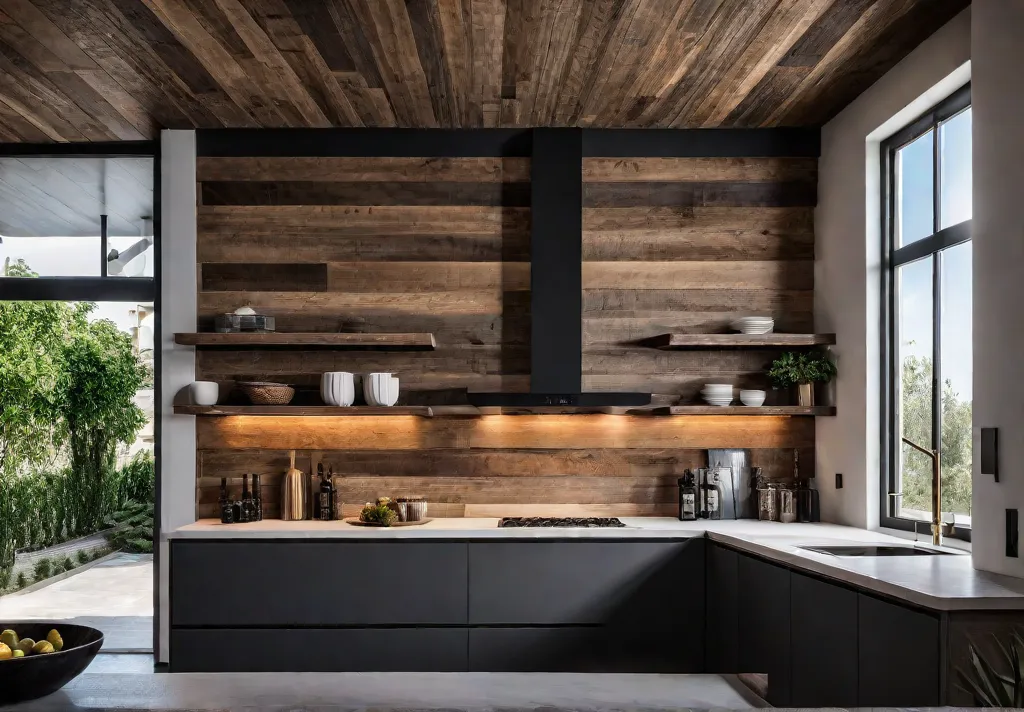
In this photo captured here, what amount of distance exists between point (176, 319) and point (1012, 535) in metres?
3.85

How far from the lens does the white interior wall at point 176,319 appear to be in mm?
4277

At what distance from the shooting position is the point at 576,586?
3.84m

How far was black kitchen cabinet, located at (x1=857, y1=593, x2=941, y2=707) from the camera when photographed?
7.39ft

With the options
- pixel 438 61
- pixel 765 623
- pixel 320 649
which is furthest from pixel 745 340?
pixel 320 649

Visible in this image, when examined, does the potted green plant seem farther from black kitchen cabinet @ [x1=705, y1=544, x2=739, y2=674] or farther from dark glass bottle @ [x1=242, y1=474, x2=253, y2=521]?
dark glass bottle @ [x1=242, y1=474, x2=253, y2=521]

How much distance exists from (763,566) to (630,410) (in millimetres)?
1300

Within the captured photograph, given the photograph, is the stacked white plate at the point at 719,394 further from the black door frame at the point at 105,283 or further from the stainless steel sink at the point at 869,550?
the black door frame at the point at 105,283

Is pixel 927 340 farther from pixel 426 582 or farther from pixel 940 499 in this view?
pixel 426 582

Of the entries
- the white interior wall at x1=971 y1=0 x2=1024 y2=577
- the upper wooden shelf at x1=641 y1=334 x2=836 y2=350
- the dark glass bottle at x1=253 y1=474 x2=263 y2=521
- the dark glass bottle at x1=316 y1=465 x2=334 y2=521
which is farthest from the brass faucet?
Answer: the dark glass bottle at x1=253 y1=474 x2=263 y2=521

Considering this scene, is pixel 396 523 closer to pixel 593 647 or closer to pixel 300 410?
pixel 300 410

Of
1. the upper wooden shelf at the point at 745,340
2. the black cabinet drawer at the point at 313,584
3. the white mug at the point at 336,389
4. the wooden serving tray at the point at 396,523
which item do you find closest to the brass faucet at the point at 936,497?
the upper wooden shelf at the point at 745,340

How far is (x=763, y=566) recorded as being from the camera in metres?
3.27

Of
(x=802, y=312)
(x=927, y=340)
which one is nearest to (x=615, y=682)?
(x=927, y=340)

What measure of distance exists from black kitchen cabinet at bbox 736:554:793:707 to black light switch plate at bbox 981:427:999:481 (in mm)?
774
